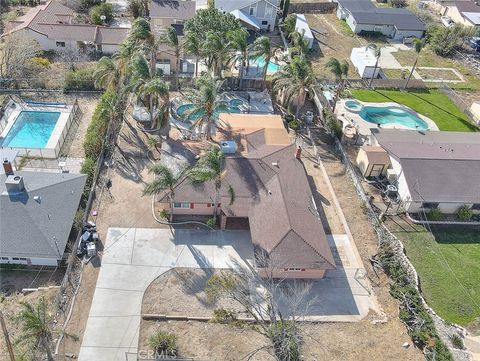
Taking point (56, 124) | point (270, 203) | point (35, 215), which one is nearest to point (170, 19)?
point (56, 124)

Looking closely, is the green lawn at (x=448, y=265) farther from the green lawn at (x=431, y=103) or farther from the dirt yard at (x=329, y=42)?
the dirt yard at (x=329, y=42)

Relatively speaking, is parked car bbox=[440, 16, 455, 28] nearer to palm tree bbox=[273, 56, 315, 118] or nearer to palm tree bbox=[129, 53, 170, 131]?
palm tree bbox=[273, 56, 315, 118]

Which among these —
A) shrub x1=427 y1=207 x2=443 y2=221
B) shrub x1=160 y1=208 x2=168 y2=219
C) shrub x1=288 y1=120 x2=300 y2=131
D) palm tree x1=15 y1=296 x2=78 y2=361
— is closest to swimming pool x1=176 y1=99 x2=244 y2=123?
shrub x1=288 y1=120 x2=300 y2=131

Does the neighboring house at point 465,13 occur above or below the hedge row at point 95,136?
above

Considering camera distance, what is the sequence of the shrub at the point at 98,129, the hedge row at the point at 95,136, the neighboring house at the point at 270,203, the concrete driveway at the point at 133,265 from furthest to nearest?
the shrub at the point at 98,129 < the hedge row at the point at 95,136 < the neighboring house at the point at 270,203 < the concrete driveway at the point at 133,265

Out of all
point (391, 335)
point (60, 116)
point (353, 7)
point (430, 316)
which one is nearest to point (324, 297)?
point (391, 335)

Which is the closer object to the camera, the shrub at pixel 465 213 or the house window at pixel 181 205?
the house window at pixel 181 205

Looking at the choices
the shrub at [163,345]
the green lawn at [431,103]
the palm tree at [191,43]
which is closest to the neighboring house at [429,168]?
the green lawn at [431,103]
